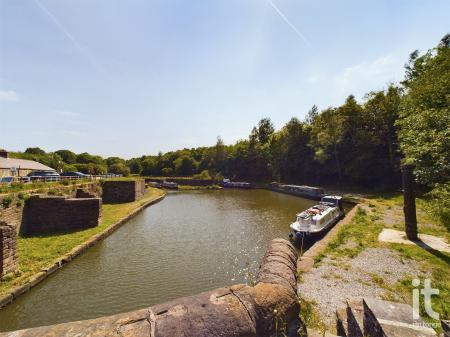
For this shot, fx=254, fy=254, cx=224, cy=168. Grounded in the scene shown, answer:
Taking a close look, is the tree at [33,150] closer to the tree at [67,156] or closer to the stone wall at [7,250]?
the tree at [67,156]

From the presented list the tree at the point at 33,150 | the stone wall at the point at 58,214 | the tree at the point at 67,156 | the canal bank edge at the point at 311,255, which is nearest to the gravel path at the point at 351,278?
the canal bank edge at the point at 311,255

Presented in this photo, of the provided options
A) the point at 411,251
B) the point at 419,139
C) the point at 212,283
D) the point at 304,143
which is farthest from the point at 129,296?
the point at 304,143

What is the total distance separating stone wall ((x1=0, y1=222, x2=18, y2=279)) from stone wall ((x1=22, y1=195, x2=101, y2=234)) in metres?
6.62

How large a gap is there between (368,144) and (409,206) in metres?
30.8

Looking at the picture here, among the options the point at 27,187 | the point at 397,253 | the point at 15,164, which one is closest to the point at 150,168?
the point at 15,164

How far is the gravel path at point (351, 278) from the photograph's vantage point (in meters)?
8.05

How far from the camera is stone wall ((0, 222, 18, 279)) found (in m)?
9.88

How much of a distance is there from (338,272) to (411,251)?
4.59m

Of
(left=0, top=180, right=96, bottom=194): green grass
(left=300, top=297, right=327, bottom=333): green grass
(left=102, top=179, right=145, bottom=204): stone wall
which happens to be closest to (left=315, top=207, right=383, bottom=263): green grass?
(left=300, top=297, right=327, bottom=333): green grass

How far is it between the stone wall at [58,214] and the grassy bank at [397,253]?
15213mm

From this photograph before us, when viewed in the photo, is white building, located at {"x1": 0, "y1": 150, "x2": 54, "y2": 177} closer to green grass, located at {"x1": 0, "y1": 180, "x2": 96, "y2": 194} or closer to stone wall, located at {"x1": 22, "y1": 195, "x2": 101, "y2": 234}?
green grass, located at {"x1": 0, "y1": 180, "x2": 96, "y2": 194}

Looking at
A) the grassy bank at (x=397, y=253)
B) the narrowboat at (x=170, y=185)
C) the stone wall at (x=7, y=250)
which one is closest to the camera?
the grassy bank at (x=397, y=253)

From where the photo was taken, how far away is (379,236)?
575 inches

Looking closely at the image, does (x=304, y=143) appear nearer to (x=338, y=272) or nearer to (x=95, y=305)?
(x=338, y=272)
